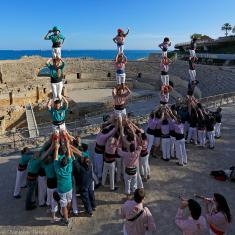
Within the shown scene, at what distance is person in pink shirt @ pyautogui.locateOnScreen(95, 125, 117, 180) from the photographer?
910 centimetres

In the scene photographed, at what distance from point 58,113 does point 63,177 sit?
5.59 feet

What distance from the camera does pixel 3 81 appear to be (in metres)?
43.4

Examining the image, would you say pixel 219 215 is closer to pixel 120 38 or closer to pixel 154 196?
pixel 154 196

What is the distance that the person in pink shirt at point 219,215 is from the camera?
5281mm

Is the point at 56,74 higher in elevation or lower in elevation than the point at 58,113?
higher

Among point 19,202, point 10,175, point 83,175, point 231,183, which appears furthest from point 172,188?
point 10,175

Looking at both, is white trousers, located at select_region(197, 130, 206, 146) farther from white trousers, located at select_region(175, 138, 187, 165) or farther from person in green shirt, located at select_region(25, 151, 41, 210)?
person in green shirt, located at select_region(25, 151, 41, 210)

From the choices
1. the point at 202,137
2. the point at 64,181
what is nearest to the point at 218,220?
the point at 64,181

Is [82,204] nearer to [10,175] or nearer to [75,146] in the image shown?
[75,146]

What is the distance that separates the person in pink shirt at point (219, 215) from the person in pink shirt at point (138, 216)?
3.67 feet

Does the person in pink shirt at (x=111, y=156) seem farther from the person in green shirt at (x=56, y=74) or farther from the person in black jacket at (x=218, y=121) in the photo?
the person in black jacket at (x=218, y=121)

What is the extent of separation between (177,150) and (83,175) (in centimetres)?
445

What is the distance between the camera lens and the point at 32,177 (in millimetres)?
7793

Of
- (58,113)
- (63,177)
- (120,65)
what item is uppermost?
(120,65)
